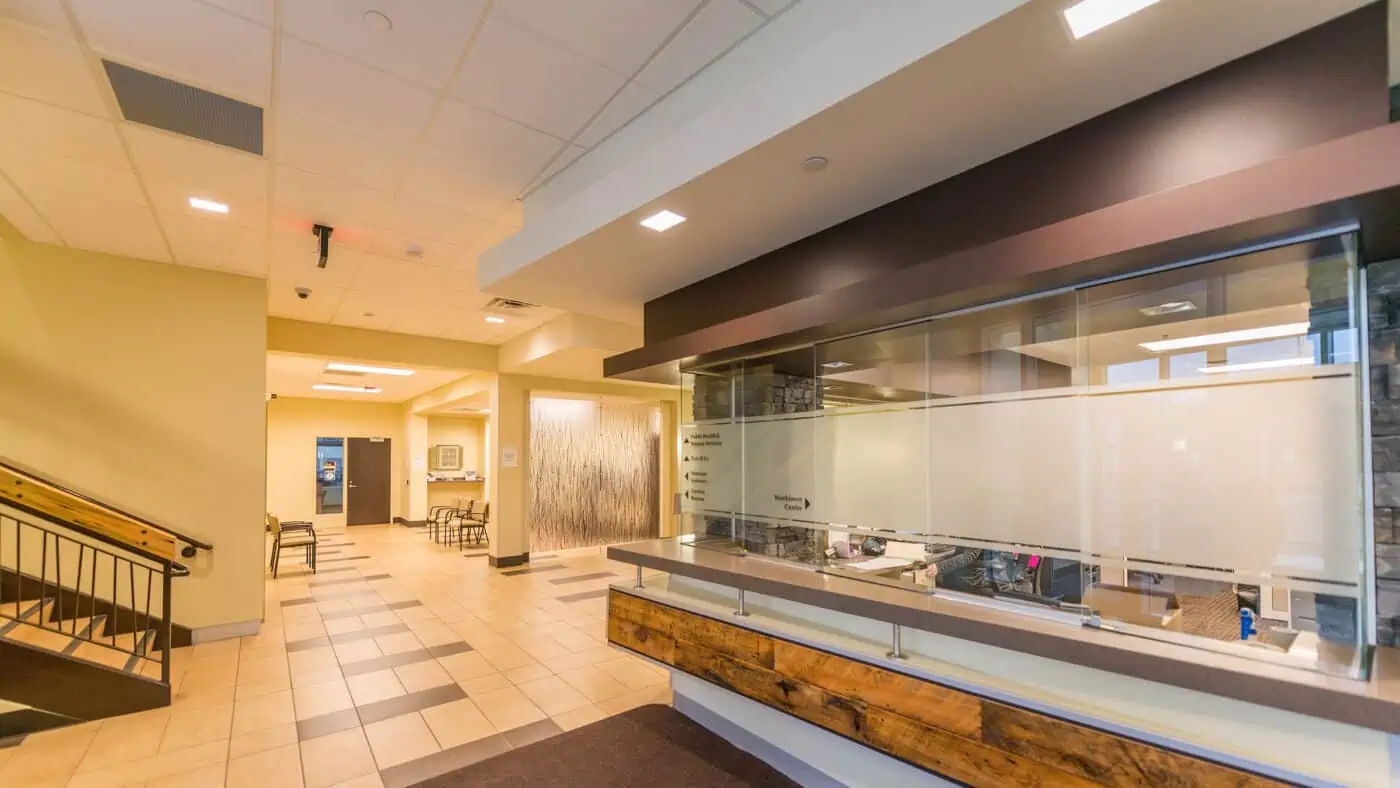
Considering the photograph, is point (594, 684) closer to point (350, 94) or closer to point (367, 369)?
point (350, 94)

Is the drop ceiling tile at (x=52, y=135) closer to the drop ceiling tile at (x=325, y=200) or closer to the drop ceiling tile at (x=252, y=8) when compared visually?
the drop ceiling tile at (x=325, y=200)

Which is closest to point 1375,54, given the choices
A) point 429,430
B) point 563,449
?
point 563,449

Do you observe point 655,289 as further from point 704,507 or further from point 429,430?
point 429,430

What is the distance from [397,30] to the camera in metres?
2.40

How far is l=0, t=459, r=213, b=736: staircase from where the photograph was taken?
3.66 meters

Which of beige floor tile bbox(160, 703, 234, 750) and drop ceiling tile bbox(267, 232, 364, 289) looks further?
drop ceiling tile bbox(267, 232, 364, 289)

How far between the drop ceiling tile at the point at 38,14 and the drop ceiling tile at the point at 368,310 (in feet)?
12.8

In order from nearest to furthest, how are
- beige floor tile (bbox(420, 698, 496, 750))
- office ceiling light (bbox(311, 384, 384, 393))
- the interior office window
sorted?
beige floor tile (bbox(420, 698, 496, 750)) → office ceiling light (bbox(311, 384, 384, 393)) → the interior office window

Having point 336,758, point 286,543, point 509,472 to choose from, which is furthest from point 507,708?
point 286,543

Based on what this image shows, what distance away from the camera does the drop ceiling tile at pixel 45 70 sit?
247cm

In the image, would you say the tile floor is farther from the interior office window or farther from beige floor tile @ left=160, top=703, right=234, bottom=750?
the interior office window

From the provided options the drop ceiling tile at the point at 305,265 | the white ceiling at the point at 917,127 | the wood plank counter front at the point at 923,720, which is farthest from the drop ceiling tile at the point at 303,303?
the wood plank counter front at the point at 923,720

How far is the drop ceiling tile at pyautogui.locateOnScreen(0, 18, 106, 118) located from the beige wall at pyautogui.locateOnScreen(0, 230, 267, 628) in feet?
9.73

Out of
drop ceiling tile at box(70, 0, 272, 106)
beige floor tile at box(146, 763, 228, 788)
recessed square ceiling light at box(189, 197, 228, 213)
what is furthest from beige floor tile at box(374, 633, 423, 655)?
drop ceiling tile at box(70, 0, 272, 106)
